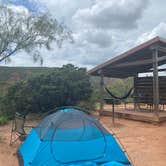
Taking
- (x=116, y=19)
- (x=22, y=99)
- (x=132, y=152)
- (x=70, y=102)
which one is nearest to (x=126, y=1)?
(x=116, y=19)

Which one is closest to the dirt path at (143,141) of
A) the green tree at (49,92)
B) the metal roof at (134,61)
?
the green tree at (49,92)

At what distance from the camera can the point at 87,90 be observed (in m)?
11.2

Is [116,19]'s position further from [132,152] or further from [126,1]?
[132,152]

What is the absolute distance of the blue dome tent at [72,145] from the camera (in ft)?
14.5

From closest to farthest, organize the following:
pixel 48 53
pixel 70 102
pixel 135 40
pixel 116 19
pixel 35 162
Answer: pixel 35 162 → pixel 70 102 → pixel 116 19 → pixel 135 40 → pixel 48 53

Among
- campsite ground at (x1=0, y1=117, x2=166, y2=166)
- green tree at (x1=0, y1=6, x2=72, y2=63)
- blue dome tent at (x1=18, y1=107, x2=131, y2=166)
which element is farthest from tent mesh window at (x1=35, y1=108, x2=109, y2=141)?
green tree at (x1=0, y1=6, x2=72, y2=63)

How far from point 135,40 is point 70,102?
236 inches

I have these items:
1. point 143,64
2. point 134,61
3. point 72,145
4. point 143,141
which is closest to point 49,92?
point 134,61

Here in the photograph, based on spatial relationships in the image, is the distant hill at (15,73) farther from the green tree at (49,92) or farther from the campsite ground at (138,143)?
the campsite ground at (138,143)

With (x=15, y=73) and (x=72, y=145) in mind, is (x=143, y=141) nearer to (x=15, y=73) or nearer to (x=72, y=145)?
(x=72, y=145)

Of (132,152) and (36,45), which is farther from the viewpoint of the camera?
(36,45)

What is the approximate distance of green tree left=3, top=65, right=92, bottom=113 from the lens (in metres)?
10.6

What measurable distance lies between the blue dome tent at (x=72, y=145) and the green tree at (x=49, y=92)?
567 centimetres

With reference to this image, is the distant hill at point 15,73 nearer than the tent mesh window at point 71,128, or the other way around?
the tent mesh window at point 71,128
